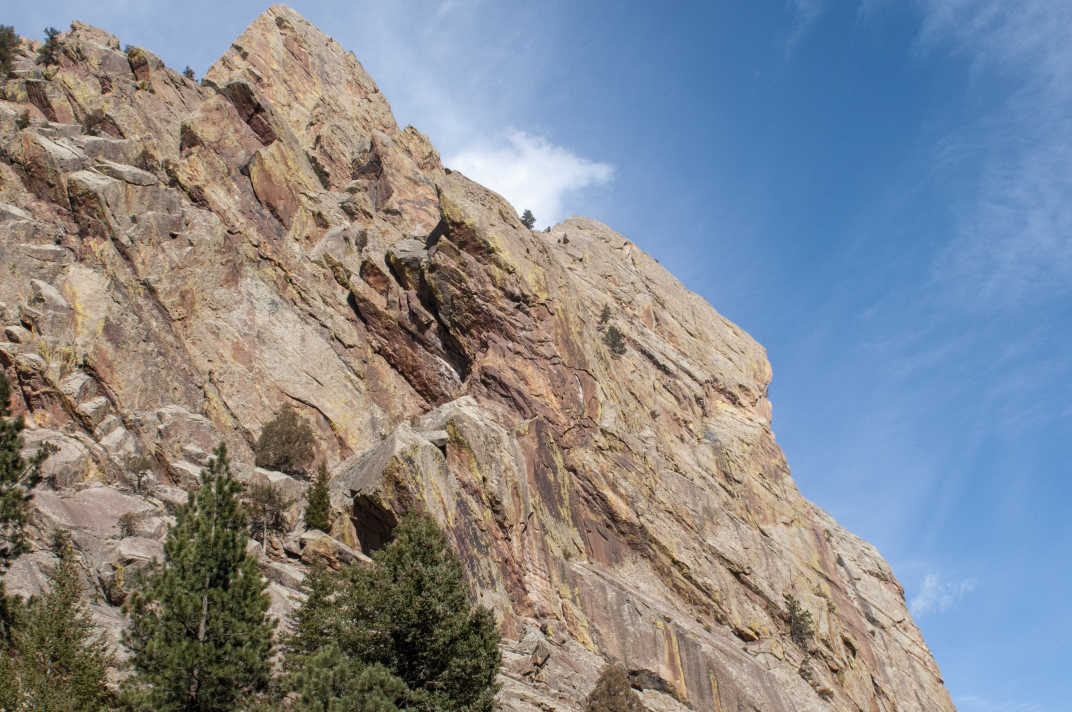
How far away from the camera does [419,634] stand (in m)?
24.2

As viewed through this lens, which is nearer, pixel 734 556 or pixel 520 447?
pixel 520 447

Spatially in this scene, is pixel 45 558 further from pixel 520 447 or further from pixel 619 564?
pixel 619 564

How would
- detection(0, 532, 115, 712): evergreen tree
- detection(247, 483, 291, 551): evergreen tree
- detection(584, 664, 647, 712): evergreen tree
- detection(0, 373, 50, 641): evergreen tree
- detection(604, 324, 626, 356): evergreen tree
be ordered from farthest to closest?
detection(604, 324, 626, 356): evergreen tree
detection(247, 483, 291, 551): evergreen tree
detection(584, 664, 647, 712): evergreen tree
detection(0, 373, 50, 641): evergreen tree
detection(0, 532, 115, 712): evergreen tree

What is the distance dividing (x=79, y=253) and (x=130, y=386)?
832 cm

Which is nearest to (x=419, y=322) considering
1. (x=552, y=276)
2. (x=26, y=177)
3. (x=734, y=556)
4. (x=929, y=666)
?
(x=552, y=276)

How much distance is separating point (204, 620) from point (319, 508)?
47.5ft

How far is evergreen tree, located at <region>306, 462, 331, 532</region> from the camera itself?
118 feet

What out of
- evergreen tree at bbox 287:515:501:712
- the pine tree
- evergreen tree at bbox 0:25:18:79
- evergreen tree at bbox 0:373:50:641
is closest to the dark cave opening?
evergreen tree at bbox 287:515:501:712

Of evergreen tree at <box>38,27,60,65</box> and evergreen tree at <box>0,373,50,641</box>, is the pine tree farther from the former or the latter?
evergreen tree at <box>38,27,60,65</box>

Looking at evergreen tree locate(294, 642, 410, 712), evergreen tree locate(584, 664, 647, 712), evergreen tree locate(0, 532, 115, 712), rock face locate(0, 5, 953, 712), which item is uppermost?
rock face locate(0, 5, 953, 712)

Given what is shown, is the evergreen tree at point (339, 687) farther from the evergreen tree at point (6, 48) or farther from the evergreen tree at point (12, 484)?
the evergreen tree at point (6, 48)

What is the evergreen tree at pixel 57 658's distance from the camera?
731 inches

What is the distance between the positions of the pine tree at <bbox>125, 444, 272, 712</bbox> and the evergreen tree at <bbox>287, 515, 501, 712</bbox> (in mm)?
2623

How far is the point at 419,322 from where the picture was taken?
179 feet
